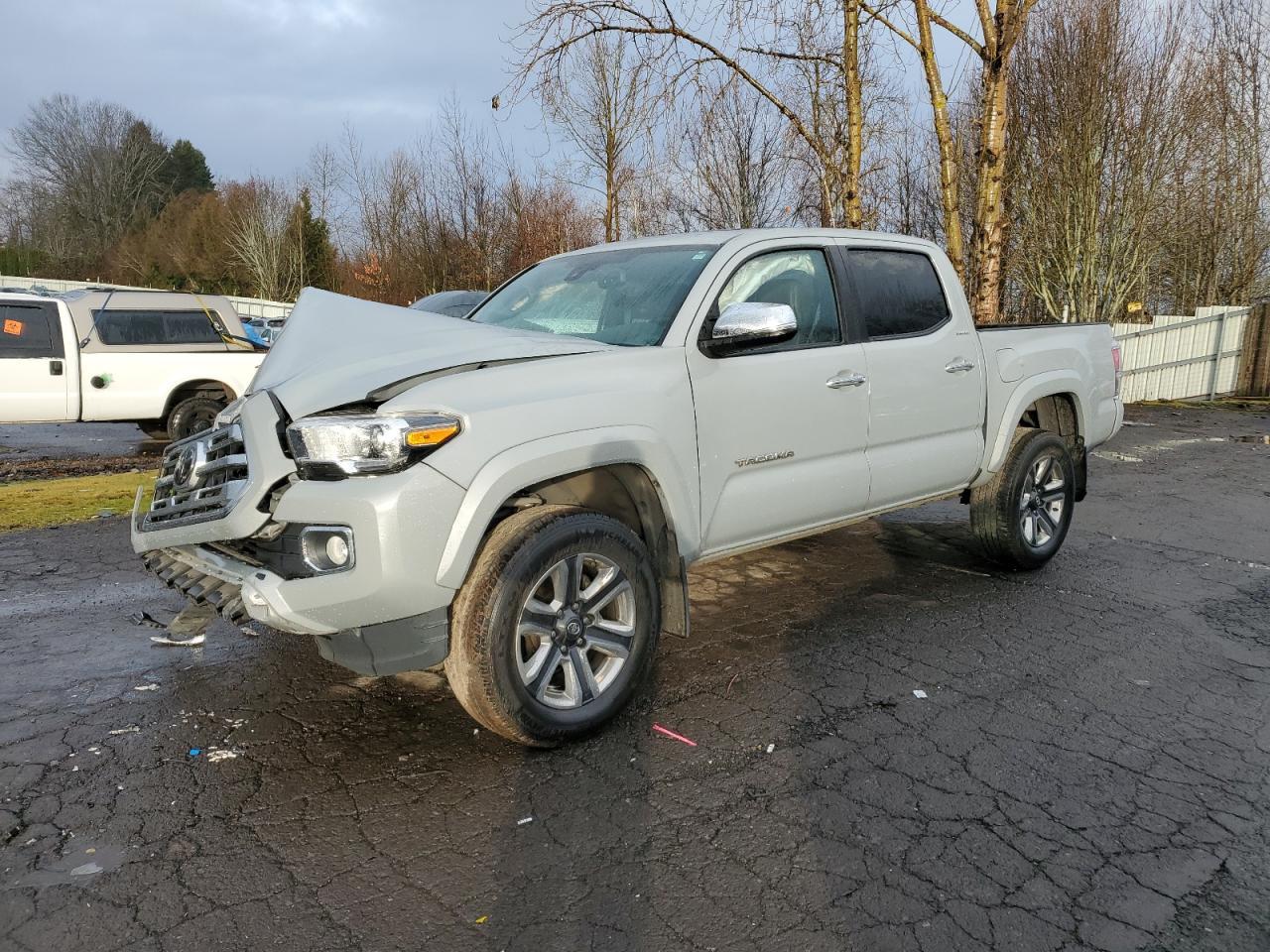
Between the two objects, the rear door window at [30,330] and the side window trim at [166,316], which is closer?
the rear door window at [30,330]

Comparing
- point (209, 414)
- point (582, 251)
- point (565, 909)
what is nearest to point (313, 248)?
point (209, 414)

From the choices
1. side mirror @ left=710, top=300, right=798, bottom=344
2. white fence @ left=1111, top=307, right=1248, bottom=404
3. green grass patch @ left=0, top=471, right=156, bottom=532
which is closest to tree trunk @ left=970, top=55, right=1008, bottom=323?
white fence @ left=1111, top=307, right=1248, bottom=404

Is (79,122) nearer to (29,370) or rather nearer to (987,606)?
(29,370)

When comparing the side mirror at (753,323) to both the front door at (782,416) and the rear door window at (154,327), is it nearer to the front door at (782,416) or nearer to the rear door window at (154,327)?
the front door at (782,416)

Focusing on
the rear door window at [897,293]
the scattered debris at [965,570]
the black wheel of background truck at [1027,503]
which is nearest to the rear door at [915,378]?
the rear door window at [897,293]

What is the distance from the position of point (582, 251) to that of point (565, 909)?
3.37 m

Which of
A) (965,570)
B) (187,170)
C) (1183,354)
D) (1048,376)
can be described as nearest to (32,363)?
(965,570)

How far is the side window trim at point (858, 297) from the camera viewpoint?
15.0 feet

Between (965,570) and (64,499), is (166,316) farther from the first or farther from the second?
(965,570)

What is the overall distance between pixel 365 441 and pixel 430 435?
21 centimetres

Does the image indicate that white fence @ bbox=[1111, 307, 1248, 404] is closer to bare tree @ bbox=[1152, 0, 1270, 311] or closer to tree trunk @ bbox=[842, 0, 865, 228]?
bare tree @ bbox=[1152, 0, 1270, 311]

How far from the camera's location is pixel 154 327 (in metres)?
11.1

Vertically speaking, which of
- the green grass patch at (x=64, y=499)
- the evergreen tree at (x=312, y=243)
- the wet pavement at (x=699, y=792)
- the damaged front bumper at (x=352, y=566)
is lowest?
the wet pavement at (x=699, y=792)

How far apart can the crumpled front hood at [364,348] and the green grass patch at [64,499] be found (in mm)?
3689
